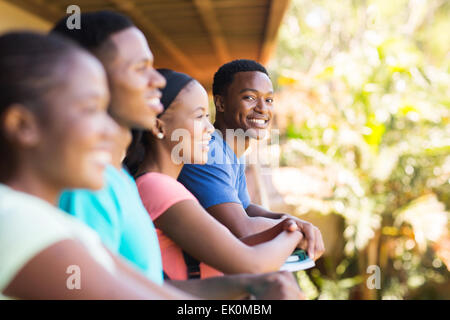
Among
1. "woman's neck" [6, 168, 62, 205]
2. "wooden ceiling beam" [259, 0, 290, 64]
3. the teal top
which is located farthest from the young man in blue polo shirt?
"wooden ceiling beam" [259, 0, 290, 64]

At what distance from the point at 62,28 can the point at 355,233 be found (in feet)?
19.5

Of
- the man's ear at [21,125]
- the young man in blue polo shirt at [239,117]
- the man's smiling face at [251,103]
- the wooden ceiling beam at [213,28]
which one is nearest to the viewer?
the man's ear at [21,125]

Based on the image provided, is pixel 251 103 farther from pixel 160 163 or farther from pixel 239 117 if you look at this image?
pixel 160 163

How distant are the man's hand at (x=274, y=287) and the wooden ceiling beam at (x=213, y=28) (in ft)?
15.5

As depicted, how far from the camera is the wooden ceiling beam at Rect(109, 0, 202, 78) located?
5.40m

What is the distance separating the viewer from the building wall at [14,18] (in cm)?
480

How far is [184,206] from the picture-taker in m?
1.29

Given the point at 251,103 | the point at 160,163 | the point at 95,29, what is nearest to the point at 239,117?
the point at 251,103

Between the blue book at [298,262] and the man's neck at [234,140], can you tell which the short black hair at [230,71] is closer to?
the man's neck at [234,140]

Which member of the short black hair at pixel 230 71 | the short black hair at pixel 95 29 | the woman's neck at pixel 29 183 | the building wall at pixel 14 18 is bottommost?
the woman's neck at pixel 29 183

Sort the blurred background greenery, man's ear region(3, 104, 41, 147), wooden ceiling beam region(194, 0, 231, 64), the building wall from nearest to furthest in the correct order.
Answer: man's ear region(3, 104, 41, 147), the building wall, wooden ceiling beam region(194, 0, 231, 64), the blurred background greenery

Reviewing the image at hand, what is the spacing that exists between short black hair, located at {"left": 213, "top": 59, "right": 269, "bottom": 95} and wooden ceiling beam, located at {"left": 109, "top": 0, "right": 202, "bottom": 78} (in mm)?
3432

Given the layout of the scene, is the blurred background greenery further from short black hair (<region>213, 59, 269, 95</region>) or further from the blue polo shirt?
the blue polo shirt

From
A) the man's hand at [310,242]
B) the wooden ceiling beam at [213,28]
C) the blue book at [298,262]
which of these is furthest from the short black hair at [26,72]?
the wooden ceiling beam at [213,28]
